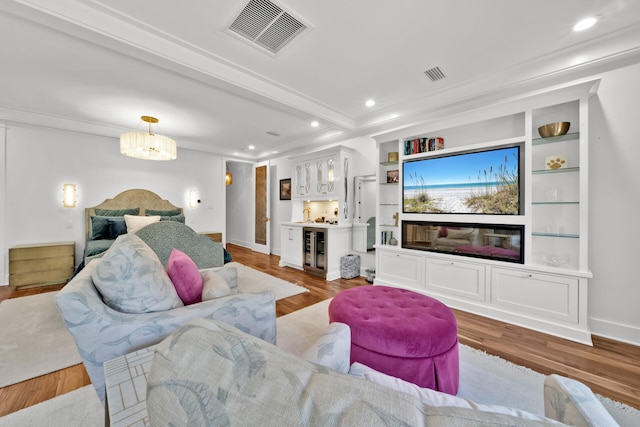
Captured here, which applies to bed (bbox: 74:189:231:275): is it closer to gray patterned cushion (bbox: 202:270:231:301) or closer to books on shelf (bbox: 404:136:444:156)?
gray patterned cushion (bbox: 202:270:231:301)

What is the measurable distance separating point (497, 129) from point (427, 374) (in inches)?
114

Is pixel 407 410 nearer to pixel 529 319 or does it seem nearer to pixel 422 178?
pixel 529 319

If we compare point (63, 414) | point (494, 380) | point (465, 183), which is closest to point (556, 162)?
point (465, 183)

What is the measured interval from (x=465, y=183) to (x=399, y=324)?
229cm

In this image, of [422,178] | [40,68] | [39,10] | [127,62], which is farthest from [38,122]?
[422,178]

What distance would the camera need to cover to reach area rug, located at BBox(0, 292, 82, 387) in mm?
1920

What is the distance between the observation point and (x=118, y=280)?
1233 millimetres

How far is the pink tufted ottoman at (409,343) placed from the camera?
60.9 inches

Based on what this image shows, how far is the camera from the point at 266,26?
6.85 feet

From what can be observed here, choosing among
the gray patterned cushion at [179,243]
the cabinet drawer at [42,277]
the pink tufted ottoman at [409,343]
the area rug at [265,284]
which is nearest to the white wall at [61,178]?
the cabinet drawer at [42,277]

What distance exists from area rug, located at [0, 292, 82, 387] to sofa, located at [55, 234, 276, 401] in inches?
51.1

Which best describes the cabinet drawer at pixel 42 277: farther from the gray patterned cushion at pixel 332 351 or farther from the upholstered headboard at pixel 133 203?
the gray patterned cushion at pixel 332 351

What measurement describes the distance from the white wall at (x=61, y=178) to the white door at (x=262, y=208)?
1.93 meters

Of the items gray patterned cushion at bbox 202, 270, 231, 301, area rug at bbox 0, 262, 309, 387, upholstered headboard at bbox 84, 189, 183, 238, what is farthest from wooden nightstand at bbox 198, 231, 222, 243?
gray patterned cushion at bbox 202, 270, 231, 301
